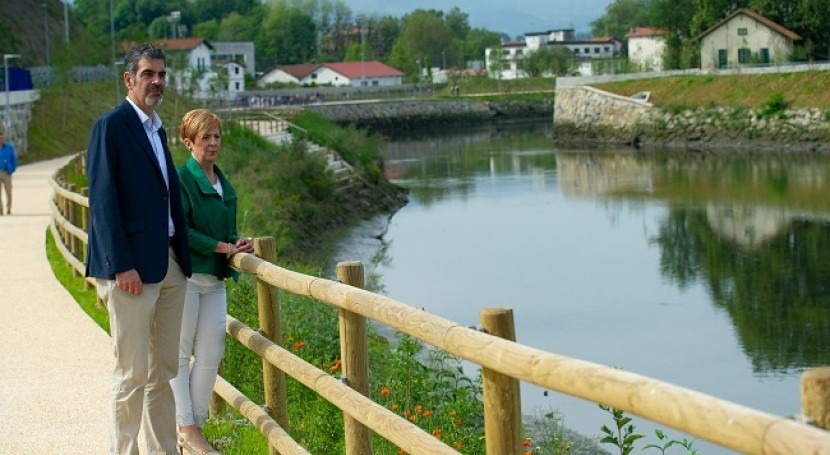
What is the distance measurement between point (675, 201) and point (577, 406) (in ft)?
86.7

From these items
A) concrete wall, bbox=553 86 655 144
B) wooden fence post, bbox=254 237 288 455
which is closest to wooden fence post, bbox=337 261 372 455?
wooden fence post, bbox=254 237 288 455

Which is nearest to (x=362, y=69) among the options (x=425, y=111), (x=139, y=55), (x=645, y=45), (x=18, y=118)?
(x=645, y=45)

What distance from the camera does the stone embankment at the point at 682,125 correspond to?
61.9 metres

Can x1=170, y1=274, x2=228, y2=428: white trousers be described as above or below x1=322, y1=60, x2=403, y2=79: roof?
below

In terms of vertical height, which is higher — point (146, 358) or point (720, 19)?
point (720, 19)

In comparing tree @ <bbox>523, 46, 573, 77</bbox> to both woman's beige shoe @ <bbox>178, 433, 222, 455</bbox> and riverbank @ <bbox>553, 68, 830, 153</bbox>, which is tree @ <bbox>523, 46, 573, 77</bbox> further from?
woman's beige shoe @ <bbox>178, 433, 222, 455</bbox>

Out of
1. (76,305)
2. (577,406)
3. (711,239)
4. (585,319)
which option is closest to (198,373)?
(76,305)

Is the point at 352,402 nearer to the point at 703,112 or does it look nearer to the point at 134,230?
the point at 134,230

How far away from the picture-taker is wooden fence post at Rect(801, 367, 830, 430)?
10.1 feet

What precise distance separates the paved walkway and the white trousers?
0.97m

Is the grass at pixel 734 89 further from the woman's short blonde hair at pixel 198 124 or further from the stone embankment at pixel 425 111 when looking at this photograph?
the woman's short blonde hair at pixel 198 124

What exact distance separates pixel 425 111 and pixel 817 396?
10330 cm

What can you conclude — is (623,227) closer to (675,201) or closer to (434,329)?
(675,201)

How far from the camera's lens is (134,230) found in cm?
665
